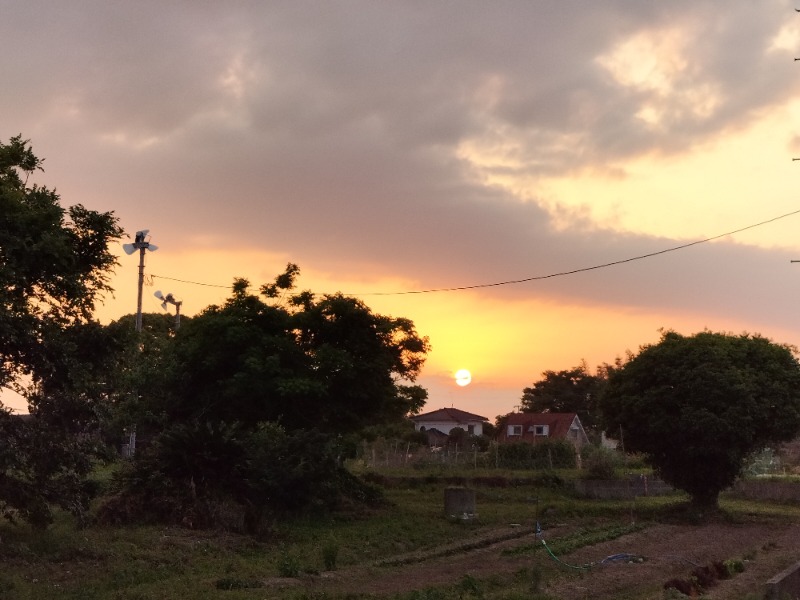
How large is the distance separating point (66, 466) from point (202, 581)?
4510 mm

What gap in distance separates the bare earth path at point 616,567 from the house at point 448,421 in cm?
9190

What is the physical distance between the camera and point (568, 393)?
361ft

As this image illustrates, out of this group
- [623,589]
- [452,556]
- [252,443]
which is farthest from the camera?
A: [252,443]

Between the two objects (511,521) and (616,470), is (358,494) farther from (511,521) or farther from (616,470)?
(616,470)

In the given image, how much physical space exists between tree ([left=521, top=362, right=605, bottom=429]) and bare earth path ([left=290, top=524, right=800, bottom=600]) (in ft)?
257

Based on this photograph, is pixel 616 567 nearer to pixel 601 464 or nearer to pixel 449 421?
pixel 601 464

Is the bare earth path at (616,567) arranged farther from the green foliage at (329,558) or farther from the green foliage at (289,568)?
the green foliage at (289,568)

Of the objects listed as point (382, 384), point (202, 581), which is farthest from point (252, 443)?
point (202, 581)

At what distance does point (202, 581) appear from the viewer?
732 inches

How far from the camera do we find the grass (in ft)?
57.1

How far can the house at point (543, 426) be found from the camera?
9318 cm

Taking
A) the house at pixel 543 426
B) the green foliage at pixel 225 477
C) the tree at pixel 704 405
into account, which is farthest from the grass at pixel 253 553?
the house at pixel 543 426

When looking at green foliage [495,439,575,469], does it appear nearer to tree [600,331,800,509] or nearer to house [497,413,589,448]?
tree [600,331,800,509]

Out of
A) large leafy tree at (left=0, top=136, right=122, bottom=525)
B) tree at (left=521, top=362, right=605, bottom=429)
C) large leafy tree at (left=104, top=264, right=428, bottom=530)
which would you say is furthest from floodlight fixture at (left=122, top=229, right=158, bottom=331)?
tree at (left=521, top=362, right=605, bottom=429)
